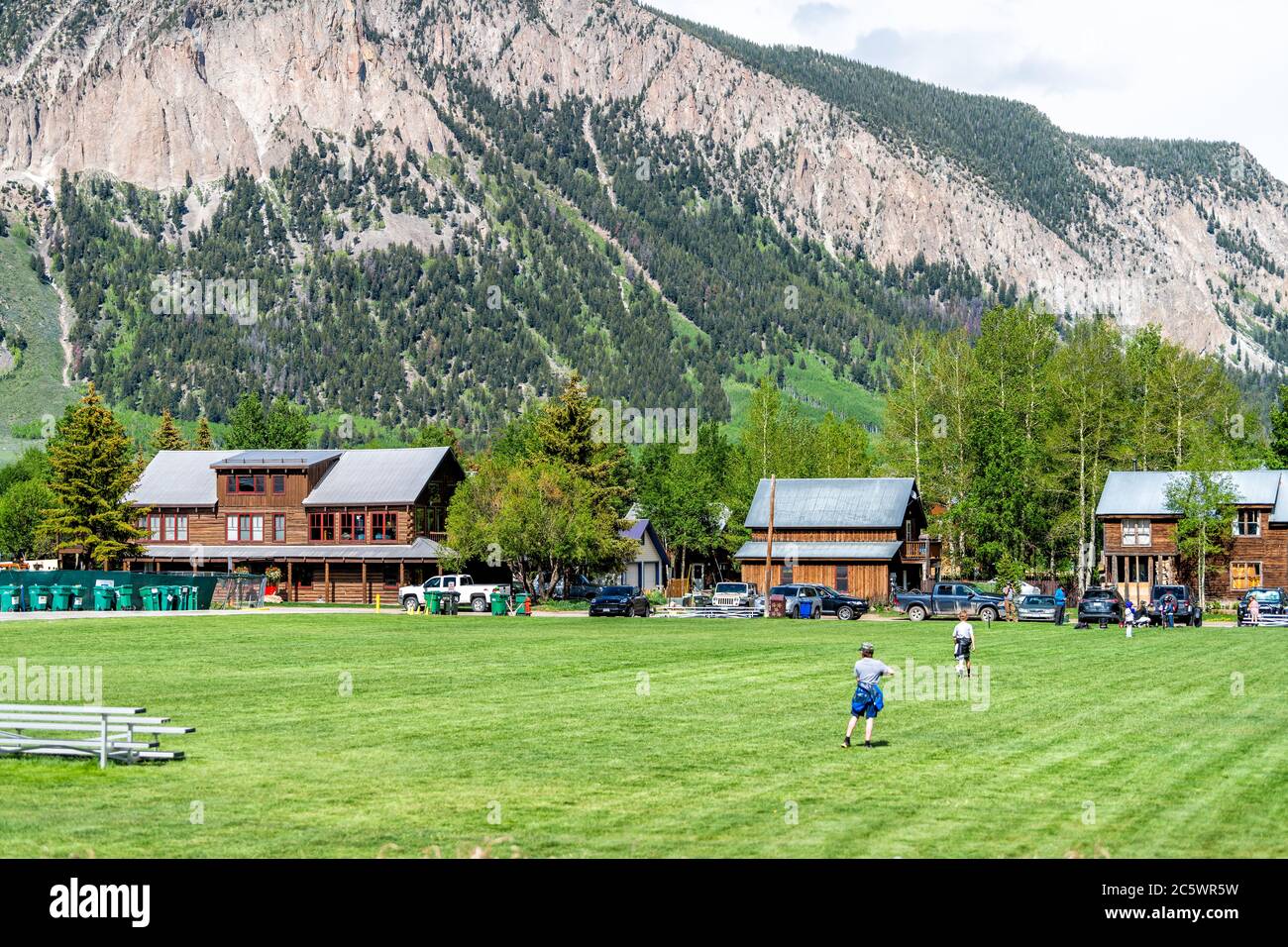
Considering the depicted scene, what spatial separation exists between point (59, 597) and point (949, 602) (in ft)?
147

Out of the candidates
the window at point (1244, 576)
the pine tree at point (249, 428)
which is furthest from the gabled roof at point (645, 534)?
the pine tree at point (249, 428)

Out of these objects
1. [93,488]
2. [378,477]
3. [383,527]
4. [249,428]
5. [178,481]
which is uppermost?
[249,428]

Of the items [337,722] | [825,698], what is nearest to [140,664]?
[337,722]

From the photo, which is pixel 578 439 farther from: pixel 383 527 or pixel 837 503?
pixel 837 503

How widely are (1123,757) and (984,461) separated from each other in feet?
256

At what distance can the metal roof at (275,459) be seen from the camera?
331 ft

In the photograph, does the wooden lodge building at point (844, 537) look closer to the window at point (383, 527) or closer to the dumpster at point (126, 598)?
the window at point (383, 527)

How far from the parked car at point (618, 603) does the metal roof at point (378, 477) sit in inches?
916

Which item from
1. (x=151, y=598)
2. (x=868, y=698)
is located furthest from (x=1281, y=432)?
(x=868, y=698)

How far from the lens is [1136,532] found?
92.4 meters

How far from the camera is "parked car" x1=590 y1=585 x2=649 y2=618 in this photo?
7706cm

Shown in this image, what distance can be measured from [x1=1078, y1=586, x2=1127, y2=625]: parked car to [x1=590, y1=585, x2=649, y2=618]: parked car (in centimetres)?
2239

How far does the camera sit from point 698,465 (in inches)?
4774

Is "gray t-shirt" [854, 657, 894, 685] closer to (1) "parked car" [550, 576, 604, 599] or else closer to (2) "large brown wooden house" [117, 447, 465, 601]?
(1) "parked car" [550, 576, 604, 599]
